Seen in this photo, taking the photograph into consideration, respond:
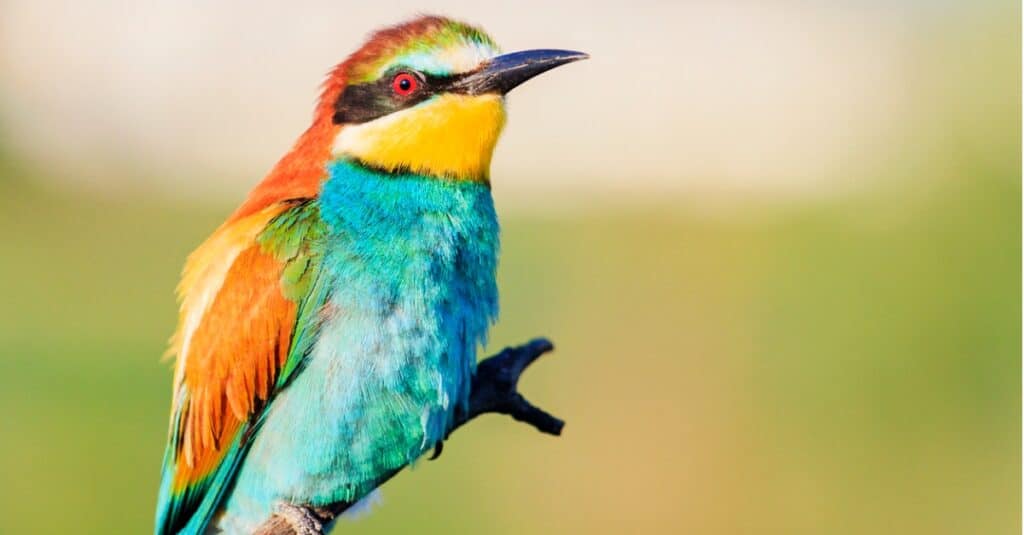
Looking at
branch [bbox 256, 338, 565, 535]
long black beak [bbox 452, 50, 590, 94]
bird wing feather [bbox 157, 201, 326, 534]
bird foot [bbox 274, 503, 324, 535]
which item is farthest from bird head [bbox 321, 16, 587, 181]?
bird foot [bbox 274, 503, 324, 535]

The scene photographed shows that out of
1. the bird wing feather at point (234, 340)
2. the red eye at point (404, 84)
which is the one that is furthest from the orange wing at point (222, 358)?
the red eye at point (404, 84)

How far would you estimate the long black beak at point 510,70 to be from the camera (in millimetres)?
1902

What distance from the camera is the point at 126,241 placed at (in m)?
8.20

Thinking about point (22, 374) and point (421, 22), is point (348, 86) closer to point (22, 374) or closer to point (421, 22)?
point (421, 22)

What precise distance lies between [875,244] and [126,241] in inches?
190

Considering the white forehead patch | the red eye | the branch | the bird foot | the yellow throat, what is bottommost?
the bird foot

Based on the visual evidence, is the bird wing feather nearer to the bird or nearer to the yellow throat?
the bird

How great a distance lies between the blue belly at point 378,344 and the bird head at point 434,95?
3cm

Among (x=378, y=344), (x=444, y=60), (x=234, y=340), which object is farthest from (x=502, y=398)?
Result: (x=444, y=60)

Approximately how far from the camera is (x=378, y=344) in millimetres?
1824

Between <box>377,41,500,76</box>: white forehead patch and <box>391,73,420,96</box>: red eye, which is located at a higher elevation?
<box>377,41,500,76</box>: white forehead patch

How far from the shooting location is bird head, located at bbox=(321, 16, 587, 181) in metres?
1.91

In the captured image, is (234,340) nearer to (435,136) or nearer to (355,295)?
(355,295)

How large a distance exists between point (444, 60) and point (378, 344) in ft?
1.49
